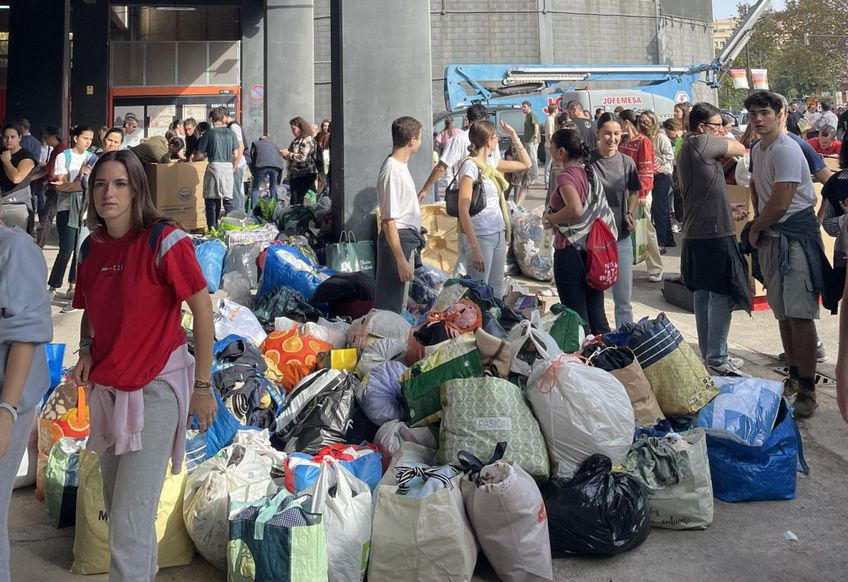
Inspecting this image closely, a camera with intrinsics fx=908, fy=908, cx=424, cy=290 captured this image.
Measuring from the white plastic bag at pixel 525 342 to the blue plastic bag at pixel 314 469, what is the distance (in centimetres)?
86

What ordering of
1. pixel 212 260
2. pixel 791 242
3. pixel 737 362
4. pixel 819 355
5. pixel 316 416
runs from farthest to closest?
1. pixel 212 260
2. pixel 819 355
3. pixel 737 362
4. pixel 791 242
5. pixel 316 416

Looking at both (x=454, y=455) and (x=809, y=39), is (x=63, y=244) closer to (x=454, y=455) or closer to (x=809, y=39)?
Result: (x=454, y=455)

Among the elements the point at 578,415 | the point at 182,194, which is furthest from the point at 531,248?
the point at 578,415

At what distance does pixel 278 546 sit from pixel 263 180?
1229 cm

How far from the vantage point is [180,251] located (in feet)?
9.87

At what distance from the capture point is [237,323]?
6551 millimetres

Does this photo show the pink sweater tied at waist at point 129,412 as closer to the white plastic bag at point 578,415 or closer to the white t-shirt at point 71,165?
the white plastic bag at point 578,415

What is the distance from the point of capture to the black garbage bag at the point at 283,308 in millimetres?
7379

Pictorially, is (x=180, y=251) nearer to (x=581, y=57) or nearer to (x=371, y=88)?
(x=371, y=88)

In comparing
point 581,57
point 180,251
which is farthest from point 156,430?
point 581,57

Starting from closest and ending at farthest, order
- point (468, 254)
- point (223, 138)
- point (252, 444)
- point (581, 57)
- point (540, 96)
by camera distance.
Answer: point (252, 444) → point (468, 254) → point (223, 138) → point (540, 96) → point (581, 57)

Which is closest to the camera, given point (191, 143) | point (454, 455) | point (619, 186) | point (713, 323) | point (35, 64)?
point (454, 455)

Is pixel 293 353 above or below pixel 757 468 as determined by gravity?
above

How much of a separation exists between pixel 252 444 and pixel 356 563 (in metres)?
1.01
